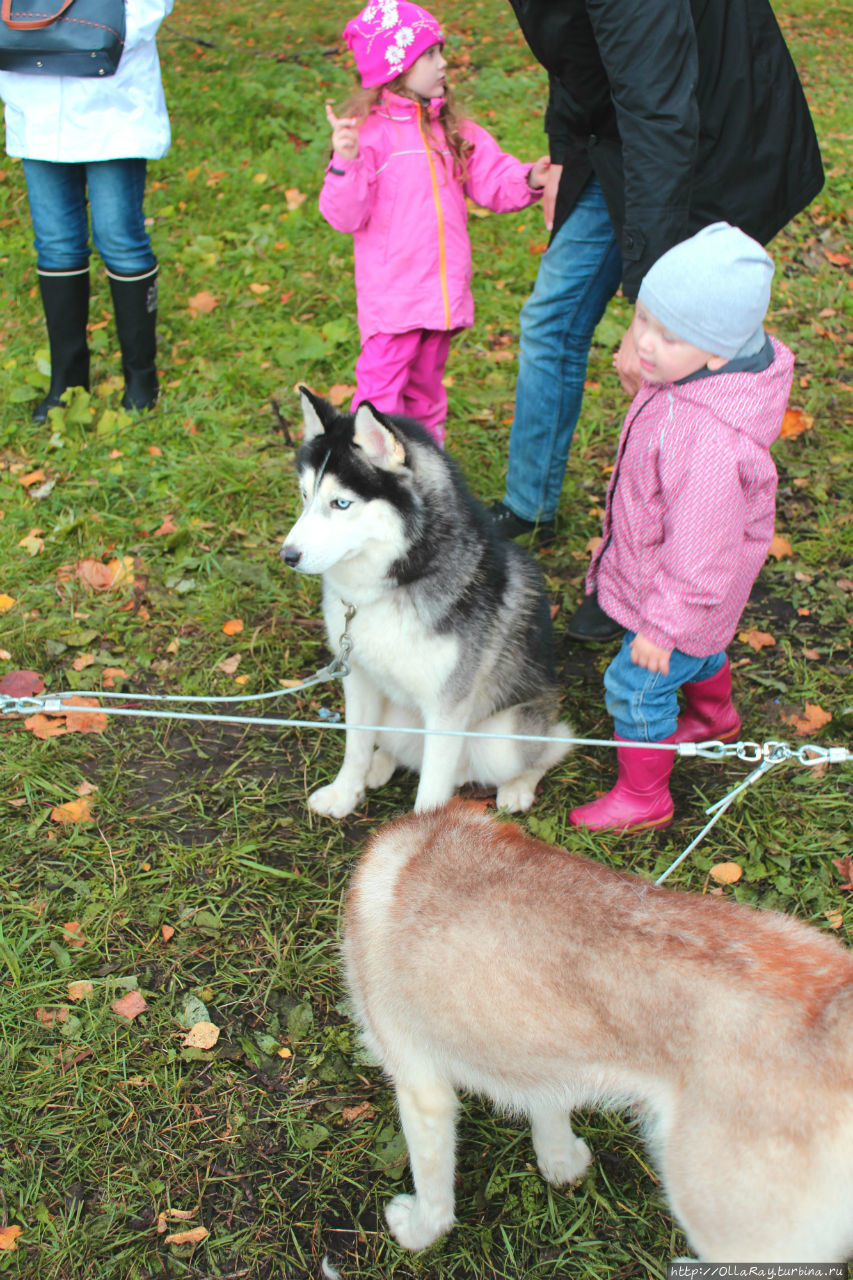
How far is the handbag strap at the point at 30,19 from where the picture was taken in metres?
4.03

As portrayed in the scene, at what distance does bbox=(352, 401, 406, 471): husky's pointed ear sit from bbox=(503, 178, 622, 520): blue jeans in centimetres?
136

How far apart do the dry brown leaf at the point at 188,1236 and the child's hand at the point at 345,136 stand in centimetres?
336

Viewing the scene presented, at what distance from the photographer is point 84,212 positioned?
4.69 m

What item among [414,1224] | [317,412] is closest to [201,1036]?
[414,1224]

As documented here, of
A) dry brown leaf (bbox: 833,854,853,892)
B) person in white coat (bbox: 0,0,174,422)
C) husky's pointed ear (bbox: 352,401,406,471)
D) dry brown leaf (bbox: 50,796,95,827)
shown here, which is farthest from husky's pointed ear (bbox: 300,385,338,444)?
person in white coat (bbox: 0,0,174,422)

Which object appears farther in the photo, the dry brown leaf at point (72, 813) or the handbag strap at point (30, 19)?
the handbag strap at point (30, 19)

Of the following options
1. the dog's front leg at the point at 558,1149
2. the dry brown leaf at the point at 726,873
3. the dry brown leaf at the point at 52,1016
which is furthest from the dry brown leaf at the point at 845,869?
the dry brown leaf at the point at 52,1016

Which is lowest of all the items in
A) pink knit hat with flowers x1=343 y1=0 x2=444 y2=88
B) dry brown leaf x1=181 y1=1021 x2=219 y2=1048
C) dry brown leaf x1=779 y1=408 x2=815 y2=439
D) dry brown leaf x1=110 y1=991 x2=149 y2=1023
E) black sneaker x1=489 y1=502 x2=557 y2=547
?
dry brown leaf x1=110 y1=991 x2=149 y2=1023

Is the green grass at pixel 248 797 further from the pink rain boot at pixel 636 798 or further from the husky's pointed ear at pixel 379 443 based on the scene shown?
the husky's pointed ear at pixel 379 443

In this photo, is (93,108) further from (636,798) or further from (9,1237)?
(9,1237)

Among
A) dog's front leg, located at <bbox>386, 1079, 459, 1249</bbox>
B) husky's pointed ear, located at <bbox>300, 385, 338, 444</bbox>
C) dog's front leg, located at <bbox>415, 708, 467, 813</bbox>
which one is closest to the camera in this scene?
dog's front leg, located at <bbox>386, 1079, 459, 1249</bbox>

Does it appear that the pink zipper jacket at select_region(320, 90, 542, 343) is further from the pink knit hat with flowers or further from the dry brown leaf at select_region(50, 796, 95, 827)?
the dry brown leaf at select_region(50, 796, 95, 827)

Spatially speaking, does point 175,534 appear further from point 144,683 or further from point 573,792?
point 573,792

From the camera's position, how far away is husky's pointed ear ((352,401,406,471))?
2.46 metres
